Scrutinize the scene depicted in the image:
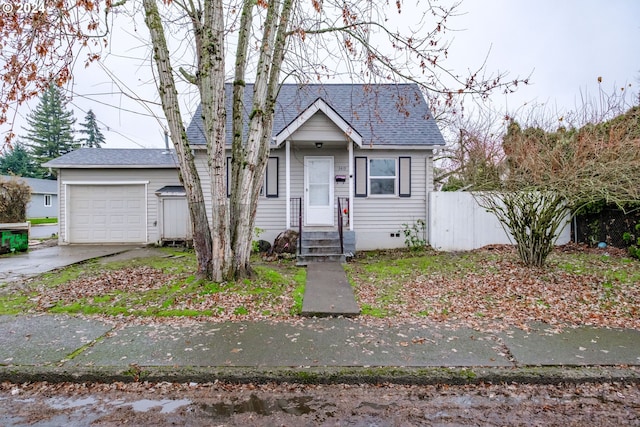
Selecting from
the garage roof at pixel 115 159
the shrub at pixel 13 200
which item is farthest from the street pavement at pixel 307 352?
the shrub at pixel 13 200

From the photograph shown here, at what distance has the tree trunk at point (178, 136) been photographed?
564cm

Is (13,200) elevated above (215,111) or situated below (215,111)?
below

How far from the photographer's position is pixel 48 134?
39.4 meters

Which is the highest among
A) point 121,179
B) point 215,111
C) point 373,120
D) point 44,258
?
point 373,120

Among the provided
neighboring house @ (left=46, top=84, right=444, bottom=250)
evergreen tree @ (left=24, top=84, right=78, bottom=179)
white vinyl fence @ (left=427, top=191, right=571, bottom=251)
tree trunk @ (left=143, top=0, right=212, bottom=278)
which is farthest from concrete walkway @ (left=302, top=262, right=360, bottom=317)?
evergreen tree @ (left=24, top=84, right=78, bottom=179)

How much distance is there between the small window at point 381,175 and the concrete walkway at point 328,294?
3.88 m

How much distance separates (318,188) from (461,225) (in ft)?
15.3

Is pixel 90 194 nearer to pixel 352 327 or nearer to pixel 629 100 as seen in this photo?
pixel 352 327

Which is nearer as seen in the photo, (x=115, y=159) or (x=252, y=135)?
(x=252, y=135)

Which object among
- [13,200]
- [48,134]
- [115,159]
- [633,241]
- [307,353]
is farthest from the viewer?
[48,134]

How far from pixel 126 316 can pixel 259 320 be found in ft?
6.45

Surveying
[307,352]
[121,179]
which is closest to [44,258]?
[121,179]

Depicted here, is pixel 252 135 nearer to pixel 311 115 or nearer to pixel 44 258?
pixel 311 115

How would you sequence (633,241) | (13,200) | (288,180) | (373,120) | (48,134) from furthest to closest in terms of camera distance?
(48,134), (13,200), (373,120), (288,180), (633,241)
